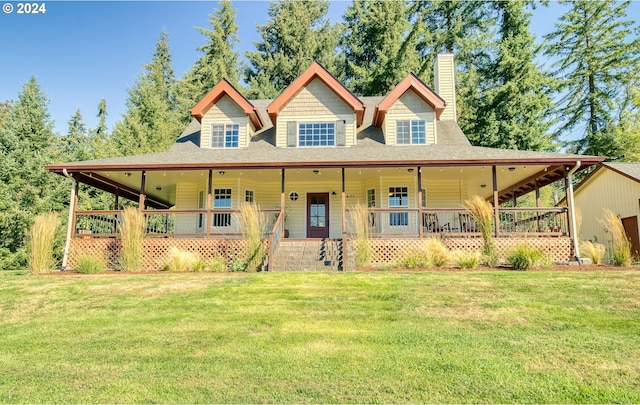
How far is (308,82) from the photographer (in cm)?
1534

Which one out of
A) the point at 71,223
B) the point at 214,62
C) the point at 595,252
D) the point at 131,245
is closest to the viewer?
the point at 131,245

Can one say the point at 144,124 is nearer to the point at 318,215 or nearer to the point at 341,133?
the point at 318,215

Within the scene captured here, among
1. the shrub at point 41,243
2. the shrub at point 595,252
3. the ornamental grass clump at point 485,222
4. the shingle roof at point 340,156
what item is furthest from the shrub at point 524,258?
the shrub at point 41,243

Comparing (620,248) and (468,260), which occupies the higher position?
(620,248)

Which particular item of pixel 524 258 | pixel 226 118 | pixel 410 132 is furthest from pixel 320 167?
pixel 524 258

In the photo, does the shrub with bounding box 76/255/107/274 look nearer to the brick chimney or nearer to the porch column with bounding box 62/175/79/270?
the porch column with bounding box 62/175/79/270

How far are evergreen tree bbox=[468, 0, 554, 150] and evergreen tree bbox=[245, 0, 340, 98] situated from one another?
470 inches

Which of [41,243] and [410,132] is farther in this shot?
[410,132]

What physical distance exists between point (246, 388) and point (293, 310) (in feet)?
7.51

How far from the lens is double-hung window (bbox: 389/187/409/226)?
48.0 feet

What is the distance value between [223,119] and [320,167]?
5489 mm

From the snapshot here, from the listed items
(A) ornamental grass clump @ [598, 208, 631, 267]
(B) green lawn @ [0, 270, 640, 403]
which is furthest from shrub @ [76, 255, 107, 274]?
(A) ornamental grass clump @ [598, 208, 631, 267]

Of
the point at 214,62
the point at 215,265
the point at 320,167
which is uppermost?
the point at 214,62

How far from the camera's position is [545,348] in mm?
4305
